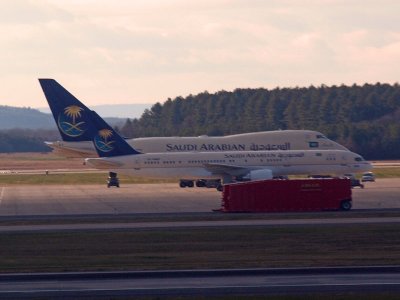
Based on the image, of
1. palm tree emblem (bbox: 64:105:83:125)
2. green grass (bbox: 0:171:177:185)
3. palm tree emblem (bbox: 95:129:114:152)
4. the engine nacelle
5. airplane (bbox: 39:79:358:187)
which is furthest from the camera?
green grass (bbox: 0:171:177:185)

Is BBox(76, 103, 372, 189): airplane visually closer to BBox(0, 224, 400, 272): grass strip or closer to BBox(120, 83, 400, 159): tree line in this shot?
BBox(0, 224, 400, 272): grass strip

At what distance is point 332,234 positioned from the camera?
32656 millimetres

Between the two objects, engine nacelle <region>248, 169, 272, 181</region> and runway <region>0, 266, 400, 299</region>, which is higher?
engine nacelle <region>248, 169, 272, 181</region>

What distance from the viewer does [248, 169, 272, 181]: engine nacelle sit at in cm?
6411

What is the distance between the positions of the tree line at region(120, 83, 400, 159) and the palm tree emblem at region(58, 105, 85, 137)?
57899 millimetres

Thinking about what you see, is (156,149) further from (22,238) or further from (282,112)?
(282,112)

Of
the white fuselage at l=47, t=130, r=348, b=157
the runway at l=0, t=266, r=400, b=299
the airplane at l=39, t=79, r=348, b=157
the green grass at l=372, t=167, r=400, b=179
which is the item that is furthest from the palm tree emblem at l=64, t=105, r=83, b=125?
the runway at l=0, t=266, r=400, b=299

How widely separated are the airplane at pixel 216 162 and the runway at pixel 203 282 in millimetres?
43023

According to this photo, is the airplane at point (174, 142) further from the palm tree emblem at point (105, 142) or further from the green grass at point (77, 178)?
the palm tree emblem at point (105, 142)

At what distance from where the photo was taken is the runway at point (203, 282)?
19891mm

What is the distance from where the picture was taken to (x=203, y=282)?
21609 mm

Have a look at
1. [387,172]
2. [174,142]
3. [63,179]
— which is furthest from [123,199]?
[387,172]

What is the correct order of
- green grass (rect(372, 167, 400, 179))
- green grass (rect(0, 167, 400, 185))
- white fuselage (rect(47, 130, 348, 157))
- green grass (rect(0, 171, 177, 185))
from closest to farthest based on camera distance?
white fuselage (rect(47, 130, 348, 157)) → green grass (rect(0, 171, 177, 185)) → green grass (rect(0, 167, 400, 185)) → green grass (rect(372, 167, 400, 179))

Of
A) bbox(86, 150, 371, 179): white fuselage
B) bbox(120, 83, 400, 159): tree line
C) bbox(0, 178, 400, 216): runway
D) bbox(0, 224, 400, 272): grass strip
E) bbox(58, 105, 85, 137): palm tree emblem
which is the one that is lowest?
bbox(0, 224, 400, 272): grass strip
